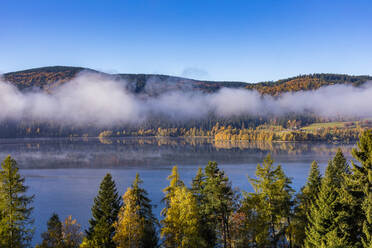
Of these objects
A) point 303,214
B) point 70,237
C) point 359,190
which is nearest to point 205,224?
point 303,214

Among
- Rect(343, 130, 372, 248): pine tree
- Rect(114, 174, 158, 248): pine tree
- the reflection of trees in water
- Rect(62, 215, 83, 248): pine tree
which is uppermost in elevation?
Rect(343, 130, 372, 248): pine tree

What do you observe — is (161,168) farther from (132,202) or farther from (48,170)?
(132,202)

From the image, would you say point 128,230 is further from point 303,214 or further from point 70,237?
point 303,214

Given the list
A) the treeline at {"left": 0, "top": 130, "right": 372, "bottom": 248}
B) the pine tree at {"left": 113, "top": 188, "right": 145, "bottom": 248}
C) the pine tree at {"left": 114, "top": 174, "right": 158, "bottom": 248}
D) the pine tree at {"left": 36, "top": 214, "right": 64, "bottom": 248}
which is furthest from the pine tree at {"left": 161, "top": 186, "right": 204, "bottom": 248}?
the pine tree at {"left": 36, "top": 214, "right": 64, "bottom": 248}

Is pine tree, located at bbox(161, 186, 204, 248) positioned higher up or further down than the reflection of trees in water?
higher up

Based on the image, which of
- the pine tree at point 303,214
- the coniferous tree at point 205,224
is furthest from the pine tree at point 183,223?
the pine tree at point 303,214

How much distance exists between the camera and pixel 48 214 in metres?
45.7

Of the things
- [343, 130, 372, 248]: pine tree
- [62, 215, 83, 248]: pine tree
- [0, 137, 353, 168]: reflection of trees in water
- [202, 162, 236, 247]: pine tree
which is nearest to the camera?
[343, 130, 372, 248]: pine tree

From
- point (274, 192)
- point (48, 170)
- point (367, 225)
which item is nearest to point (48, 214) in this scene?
point (274, 192)

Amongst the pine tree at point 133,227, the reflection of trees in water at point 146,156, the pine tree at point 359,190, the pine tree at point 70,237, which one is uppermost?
the pine tree at point 359,190

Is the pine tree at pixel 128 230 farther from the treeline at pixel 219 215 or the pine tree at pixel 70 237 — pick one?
the pine tree at pixel 70 237

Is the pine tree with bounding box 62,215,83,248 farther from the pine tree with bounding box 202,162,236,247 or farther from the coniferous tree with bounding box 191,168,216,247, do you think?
the pine tree with bounding box 202,162,236,247

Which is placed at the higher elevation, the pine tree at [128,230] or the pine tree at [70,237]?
the pine tree at [128,230]

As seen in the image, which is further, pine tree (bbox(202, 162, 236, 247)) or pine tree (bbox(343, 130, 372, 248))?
pine tree (bbox(202, 162, 236, 247))
